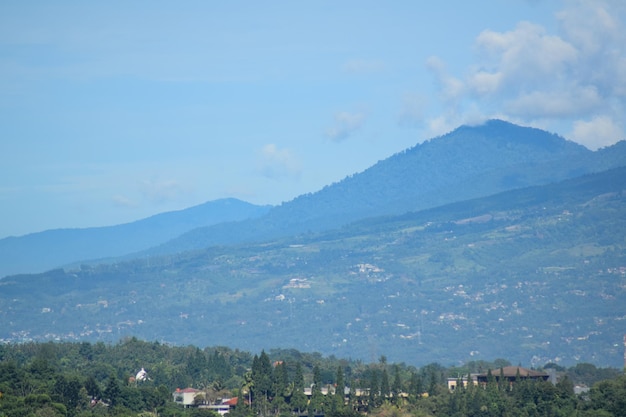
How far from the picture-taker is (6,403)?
91.6m

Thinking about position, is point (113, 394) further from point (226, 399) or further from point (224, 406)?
point (226, 399)

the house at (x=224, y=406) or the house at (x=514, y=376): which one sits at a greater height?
the house at (x=514, y=376)

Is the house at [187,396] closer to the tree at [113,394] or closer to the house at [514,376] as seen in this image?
the tree at [113,394]

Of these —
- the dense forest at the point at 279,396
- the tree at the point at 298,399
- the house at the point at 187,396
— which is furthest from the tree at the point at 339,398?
the house at the point at 187,396

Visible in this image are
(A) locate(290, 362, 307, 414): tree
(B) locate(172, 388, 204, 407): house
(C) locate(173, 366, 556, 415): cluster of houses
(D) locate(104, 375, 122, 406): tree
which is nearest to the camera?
(D) locate(104, 375, 122, 406): tree

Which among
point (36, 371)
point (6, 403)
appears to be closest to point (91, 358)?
point (36, 371)

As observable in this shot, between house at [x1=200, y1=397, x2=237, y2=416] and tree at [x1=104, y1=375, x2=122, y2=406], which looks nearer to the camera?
tree at [x1=104, y1=375, x2=122, y2=406]

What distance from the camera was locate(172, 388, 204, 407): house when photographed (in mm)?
122438

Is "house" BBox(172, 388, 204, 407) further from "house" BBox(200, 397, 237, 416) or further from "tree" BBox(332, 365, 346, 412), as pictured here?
"tree" BBox(332, 365, 346, 412)

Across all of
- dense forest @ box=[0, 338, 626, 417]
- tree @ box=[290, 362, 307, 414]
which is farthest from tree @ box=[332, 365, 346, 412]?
tree @ box=[290, 362, 307, 414]

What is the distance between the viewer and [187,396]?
124000 millimetres

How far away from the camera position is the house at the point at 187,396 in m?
122

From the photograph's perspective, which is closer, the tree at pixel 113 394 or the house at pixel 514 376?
the tree at pixel 113 394

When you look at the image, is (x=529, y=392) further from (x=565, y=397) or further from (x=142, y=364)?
(x=142, y=364)
